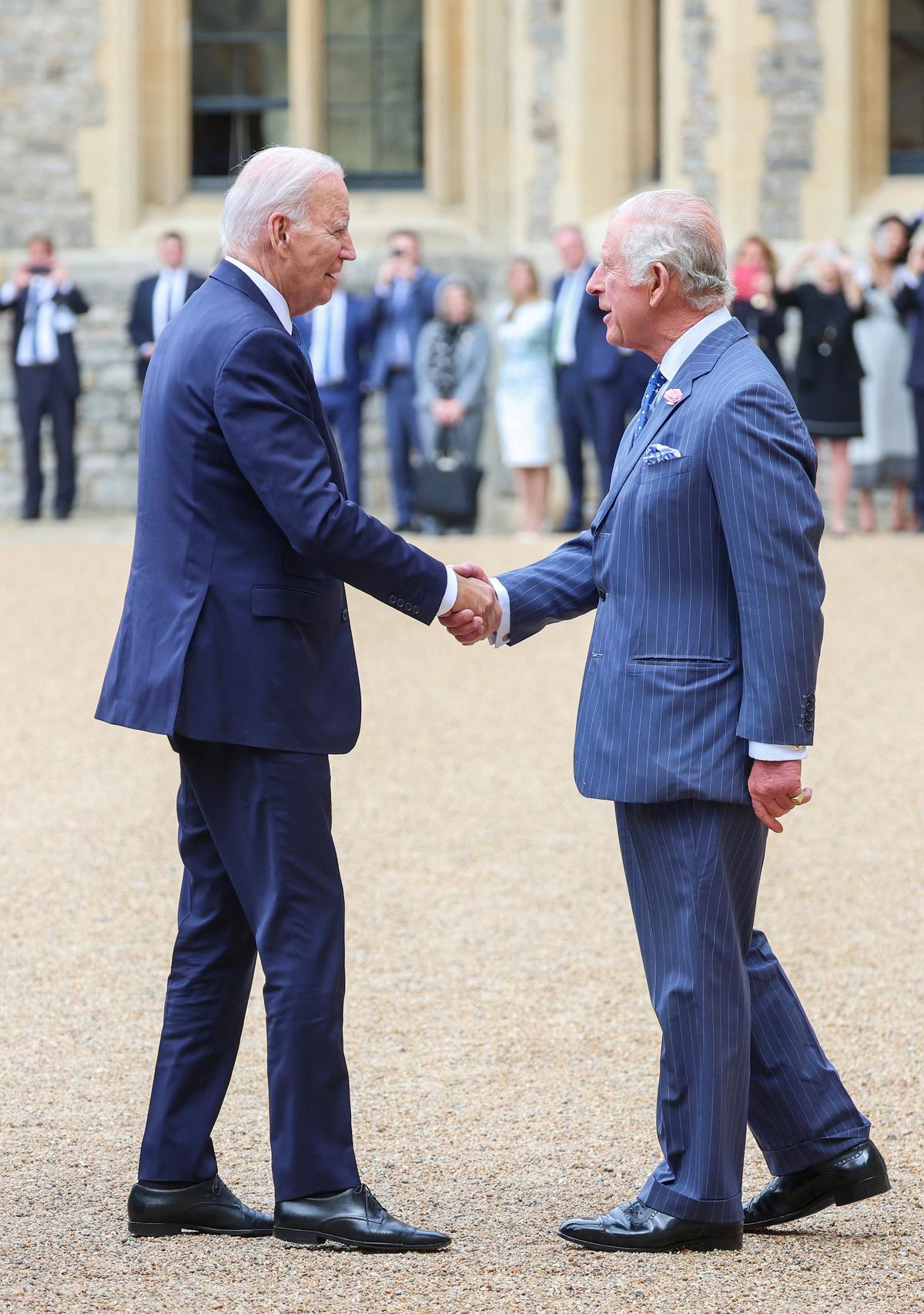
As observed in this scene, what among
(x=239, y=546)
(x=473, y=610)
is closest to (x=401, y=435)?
(x=473, y=610)

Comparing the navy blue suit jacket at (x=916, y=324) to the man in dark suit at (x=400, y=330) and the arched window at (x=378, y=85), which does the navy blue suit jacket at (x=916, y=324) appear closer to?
the man in dark suit at (x=400, y=330)

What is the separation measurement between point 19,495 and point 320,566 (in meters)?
13.8

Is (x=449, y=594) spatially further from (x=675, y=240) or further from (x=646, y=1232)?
(x=646, y=1232)

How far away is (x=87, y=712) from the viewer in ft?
26.8

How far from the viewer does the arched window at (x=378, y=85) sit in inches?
647

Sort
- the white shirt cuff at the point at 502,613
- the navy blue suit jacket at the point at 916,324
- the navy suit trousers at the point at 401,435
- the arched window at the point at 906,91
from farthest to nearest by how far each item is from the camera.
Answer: the arched window at the point at 906,91 → the navy suit trousers at the point at 401,435 → the navy blue suit jacket at the point at 916,324 → the white shirt cuff at the point at 502,613

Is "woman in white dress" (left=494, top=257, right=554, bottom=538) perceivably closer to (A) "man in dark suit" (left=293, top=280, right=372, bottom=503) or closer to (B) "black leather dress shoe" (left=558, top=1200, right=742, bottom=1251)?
(A) "man in dark suit" (left=293, top=280, right=372, bottom=503)

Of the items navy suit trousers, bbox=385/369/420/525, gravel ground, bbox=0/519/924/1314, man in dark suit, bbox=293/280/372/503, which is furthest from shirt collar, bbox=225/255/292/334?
navy suit trousers, bbox=385/369/420/525

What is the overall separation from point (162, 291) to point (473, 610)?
36.7 ft

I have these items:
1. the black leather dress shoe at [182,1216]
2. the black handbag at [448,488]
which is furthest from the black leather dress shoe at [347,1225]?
the black handbag at [448,488]

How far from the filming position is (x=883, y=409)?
12.9 m

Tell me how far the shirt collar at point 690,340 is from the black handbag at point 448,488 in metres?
9.78

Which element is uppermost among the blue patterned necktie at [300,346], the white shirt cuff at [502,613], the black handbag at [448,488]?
the blue patterned necktie at [300,346]

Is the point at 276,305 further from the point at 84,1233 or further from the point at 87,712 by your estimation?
the point at 87,712
